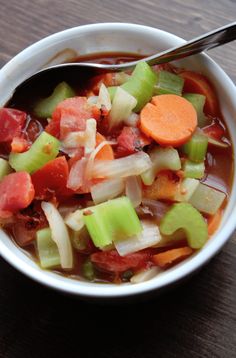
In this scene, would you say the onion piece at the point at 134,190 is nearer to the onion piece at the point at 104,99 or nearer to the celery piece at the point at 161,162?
the celery piece at the point at 161,162

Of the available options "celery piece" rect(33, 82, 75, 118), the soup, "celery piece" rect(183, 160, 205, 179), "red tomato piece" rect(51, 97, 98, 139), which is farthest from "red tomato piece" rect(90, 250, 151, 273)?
"celery piece" rect(33, 82, 75, 118)

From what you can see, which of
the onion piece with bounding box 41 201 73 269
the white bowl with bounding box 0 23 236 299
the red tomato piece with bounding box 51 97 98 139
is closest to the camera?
the white bowl with bounding box 0 23 236 299

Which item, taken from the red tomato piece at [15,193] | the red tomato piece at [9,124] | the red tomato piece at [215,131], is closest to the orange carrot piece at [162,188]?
the red tomato piece at [215,131]

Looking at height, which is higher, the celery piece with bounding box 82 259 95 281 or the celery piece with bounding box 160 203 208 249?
the celery piece with bounding box 160 203 208 249

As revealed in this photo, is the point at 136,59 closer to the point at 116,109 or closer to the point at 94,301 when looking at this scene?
the point at 116,109

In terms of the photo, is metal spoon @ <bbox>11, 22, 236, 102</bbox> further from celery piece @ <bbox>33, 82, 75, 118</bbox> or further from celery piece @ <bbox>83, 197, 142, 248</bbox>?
celery piece @ <bbox>83, 197, 142, 248</bbox>

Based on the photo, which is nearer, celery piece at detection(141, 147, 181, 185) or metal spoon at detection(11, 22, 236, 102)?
celery piece at detection(141, 147, 181, 185)
